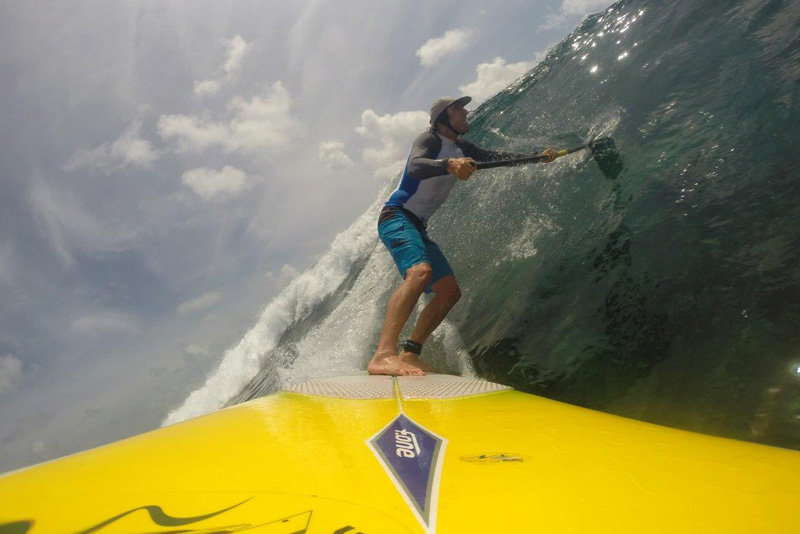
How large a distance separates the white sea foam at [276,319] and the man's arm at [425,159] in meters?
6.76

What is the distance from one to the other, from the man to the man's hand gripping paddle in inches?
9.4

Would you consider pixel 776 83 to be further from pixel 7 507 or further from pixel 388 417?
pixel 7 507

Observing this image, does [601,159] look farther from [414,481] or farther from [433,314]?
[414,481]

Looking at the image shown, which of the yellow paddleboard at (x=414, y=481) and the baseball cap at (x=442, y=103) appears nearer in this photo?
the yellow paddleboard at (x=414, y=481)

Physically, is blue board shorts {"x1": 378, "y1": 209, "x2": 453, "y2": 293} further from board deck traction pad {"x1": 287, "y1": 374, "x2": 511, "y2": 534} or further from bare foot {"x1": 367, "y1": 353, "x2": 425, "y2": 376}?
board deck traction pad {"x1": 287, "y1": 374, "x2": 511, "y2": 534}

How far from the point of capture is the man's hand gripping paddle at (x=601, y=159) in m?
4.32

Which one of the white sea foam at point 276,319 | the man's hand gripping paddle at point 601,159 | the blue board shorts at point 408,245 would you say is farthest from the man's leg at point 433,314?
the white sea foam at point 276,319

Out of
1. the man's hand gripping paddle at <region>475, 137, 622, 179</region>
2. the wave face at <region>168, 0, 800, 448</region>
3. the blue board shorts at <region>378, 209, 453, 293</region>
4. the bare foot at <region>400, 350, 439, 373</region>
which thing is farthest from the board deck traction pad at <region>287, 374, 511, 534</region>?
the man's hand gripping paddle at <region>475, 137, 622, 179</region>

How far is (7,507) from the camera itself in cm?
119

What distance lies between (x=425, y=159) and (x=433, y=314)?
58.0 inches

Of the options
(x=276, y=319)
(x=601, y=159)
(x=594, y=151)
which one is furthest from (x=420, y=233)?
(x=276, y=319)

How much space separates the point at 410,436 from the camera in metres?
1.81

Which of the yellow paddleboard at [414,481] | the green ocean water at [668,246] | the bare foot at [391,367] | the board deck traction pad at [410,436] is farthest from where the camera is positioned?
the bare foot at [391,367]

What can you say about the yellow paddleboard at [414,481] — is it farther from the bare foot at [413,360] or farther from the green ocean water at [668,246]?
the bare foot at [413,360]
